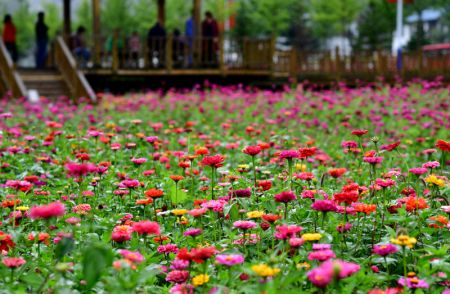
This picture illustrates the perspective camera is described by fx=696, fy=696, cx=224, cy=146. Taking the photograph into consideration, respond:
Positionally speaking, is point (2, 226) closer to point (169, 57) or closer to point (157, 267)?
point (157, 267)

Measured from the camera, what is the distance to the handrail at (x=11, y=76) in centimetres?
1623

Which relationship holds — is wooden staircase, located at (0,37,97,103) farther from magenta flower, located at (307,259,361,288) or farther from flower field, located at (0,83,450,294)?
magenta flower, located at (307,259,361,288)

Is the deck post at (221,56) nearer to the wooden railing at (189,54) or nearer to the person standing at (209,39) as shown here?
the wooden railing at (189,54)

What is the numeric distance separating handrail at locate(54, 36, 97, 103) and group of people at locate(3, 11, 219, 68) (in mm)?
466

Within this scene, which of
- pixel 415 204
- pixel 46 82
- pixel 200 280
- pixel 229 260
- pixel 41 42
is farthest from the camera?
pixel 41 42

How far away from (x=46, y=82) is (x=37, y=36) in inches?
126

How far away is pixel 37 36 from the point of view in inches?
797

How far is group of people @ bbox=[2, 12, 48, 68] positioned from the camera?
770 inches

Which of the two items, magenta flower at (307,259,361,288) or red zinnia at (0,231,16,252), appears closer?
magenta flower at (307,259,361,288)

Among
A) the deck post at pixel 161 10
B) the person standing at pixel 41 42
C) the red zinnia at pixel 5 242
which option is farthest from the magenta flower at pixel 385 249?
the deck post at pixel 161 10

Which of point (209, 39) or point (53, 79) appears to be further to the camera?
point (209, 39)

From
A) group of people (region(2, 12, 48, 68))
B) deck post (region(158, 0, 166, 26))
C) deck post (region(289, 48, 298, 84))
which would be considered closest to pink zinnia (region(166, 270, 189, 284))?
group of people (region(2, 12, 48, 68))

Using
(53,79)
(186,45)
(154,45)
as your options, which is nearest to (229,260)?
(53,79)

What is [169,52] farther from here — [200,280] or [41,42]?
[200,280]
